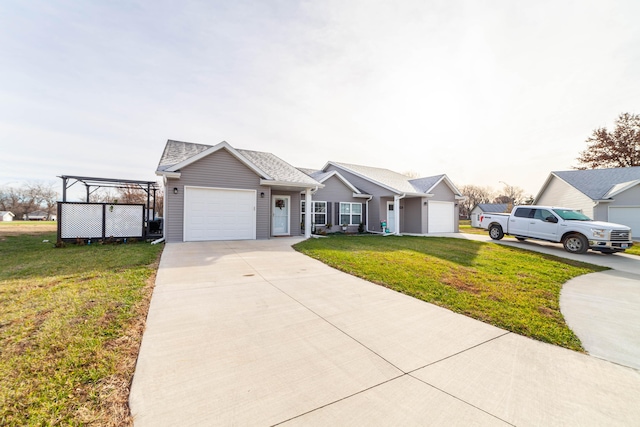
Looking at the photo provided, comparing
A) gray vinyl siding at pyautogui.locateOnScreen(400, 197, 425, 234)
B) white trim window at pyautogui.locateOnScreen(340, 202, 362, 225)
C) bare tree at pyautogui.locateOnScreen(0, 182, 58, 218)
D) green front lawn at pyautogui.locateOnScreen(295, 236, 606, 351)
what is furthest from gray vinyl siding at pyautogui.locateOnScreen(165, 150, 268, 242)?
bare tree at pyautogui.locateOnScreen(0, 182, 58, 218)

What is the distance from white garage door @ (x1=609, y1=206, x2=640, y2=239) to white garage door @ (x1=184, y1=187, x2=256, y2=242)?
23.4m

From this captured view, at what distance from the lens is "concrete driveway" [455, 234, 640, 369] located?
2848 millimetres

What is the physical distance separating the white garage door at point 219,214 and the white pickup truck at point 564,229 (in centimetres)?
1250

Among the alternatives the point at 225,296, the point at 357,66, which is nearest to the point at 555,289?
the point at 225,296

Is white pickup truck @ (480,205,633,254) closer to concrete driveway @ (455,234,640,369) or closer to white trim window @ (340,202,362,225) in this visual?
concrete driveway @ (455,234,640,369)

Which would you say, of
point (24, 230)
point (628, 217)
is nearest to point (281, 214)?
point (24, 230)

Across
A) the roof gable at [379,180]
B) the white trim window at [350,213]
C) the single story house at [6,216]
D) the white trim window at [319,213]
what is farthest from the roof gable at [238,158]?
the single story house at [6,216]

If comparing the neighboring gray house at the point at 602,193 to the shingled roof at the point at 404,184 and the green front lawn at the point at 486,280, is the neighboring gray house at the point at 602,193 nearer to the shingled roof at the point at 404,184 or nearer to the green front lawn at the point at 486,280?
the shingled roof at the point at 404,184

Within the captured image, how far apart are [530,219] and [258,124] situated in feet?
46.1

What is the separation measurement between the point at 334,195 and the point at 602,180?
2037 cm

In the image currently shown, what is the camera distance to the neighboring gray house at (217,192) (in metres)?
9.84

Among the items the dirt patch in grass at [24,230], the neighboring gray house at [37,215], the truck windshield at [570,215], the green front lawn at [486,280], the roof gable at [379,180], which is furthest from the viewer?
the neighboring gray house at [37,215]

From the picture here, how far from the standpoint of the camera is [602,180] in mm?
18500

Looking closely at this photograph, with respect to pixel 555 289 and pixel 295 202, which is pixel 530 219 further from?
pixel 295 202
